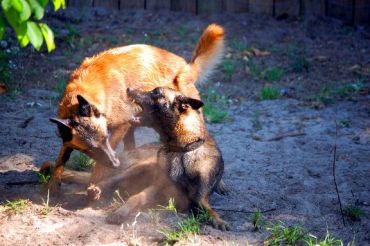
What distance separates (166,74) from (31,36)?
3.59m

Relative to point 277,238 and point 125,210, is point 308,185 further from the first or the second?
point 125,210

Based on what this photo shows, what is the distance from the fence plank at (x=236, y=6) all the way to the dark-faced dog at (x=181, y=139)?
620cm

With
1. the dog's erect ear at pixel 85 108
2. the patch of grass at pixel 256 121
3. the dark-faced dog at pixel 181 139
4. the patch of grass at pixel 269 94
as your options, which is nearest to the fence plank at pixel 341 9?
the patch of grass at pixel 269 94

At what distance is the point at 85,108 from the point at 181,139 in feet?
3.10

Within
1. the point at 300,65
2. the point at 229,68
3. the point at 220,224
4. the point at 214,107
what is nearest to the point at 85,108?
the point at 220,224

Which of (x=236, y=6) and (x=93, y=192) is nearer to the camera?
(x=93, y=192)

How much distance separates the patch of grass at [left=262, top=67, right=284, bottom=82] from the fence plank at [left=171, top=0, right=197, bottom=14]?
2.57m

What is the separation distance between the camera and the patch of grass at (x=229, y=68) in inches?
380

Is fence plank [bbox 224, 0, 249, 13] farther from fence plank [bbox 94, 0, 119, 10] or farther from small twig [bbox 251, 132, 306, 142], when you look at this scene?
small twig [bbox 251, 132, 306, 142]

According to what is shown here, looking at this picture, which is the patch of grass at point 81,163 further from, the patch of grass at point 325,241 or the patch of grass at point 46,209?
the patch of grass at point 325,241

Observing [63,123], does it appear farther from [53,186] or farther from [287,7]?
[287,7]

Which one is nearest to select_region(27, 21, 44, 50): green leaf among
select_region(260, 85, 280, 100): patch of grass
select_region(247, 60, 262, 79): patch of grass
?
select_region(260, 85, 280, 100): patch of grass

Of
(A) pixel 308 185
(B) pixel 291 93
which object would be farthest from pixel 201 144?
(B) pixel 291 93

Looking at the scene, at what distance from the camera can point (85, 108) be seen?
526 cm
